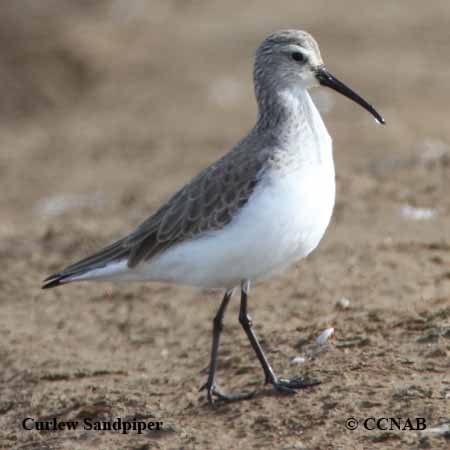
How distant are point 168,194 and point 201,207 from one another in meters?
5.75

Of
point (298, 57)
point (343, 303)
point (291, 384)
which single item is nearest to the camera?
point (291, 384)

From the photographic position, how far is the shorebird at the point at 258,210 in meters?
7.00

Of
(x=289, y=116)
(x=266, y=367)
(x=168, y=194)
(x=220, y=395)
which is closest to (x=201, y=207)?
(x=289, y=116)

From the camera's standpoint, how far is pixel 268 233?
6.94m

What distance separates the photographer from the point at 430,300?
28.5 ft

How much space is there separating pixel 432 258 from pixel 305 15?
12999 mm

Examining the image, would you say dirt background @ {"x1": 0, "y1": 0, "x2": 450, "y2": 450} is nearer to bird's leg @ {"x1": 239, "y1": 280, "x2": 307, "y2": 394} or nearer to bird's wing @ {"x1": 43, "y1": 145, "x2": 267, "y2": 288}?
bird's leg @ {"x1": 239, "y1": 280, "x2": 307, "y2": 394}

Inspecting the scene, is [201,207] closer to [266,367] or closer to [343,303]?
[266,367]

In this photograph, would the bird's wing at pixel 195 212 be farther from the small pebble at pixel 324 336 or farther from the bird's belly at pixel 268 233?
the small pebble at pixel 324 336

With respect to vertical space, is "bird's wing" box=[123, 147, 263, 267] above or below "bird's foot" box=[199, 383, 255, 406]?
above

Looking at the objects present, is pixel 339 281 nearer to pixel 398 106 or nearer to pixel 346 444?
pixel 346 444

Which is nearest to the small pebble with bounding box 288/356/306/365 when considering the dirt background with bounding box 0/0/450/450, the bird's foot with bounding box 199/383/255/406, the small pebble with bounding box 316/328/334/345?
the dirt background with bounding box 0/0/450/450

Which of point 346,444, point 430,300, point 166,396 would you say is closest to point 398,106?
point 430,300

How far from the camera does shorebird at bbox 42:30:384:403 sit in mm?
7000
